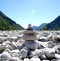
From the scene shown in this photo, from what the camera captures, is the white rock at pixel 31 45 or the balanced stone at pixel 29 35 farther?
the balanced stone at pixel 29 35

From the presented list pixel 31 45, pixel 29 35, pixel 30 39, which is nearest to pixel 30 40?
pixel 30 39

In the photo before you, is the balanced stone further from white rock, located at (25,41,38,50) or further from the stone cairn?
white rock, located at (25,41,38,50)

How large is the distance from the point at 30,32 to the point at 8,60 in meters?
3.05

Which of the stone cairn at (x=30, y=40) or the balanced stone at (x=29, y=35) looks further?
the balanced stone at (x=29, y=35)

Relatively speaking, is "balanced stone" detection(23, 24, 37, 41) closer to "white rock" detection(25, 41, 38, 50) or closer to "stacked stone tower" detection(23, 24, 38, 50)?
"stacked stone tower" detection(23, 24, 38, 50)

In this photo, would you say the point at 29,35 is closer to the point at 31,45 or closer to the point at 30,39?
the point at 30,39

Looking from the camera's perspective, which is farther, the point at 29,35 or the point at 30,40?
the point at 30,40

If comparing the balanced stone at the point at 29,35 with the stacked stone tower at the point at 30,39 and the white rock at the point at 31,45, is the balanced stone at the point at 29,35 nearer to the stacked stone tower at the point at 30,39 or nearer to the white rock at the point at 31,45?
the stacked stone tower at the point at 30,39

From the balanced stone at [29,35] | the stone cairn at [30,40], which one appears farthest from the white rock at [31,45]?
the balanced stone at [29,35]

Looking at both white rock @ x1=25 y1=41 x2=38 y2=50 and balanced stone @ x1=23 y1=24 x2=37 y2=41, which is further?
balanced stone @ x1=23 y1=24 x2=37 y2=41

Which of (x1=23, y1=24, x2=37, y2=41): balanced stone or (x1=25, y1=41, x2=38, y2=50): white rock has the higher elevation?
(x1=23, y1=24, x2=37, y2=41): balanced stone

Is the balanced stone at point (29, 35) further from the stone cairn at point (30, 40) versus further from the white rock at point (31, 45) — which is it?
the white rock at point (31, 45)

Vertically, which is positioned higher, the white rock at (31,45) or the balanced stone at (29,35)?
the balanced stone at (29,35)

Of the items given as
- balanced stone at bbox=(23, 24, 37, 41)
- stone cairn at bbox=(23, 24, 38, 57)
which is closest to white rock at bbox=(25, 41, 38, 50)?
stone cairn at bbox=(23, 24, 38, 57)
